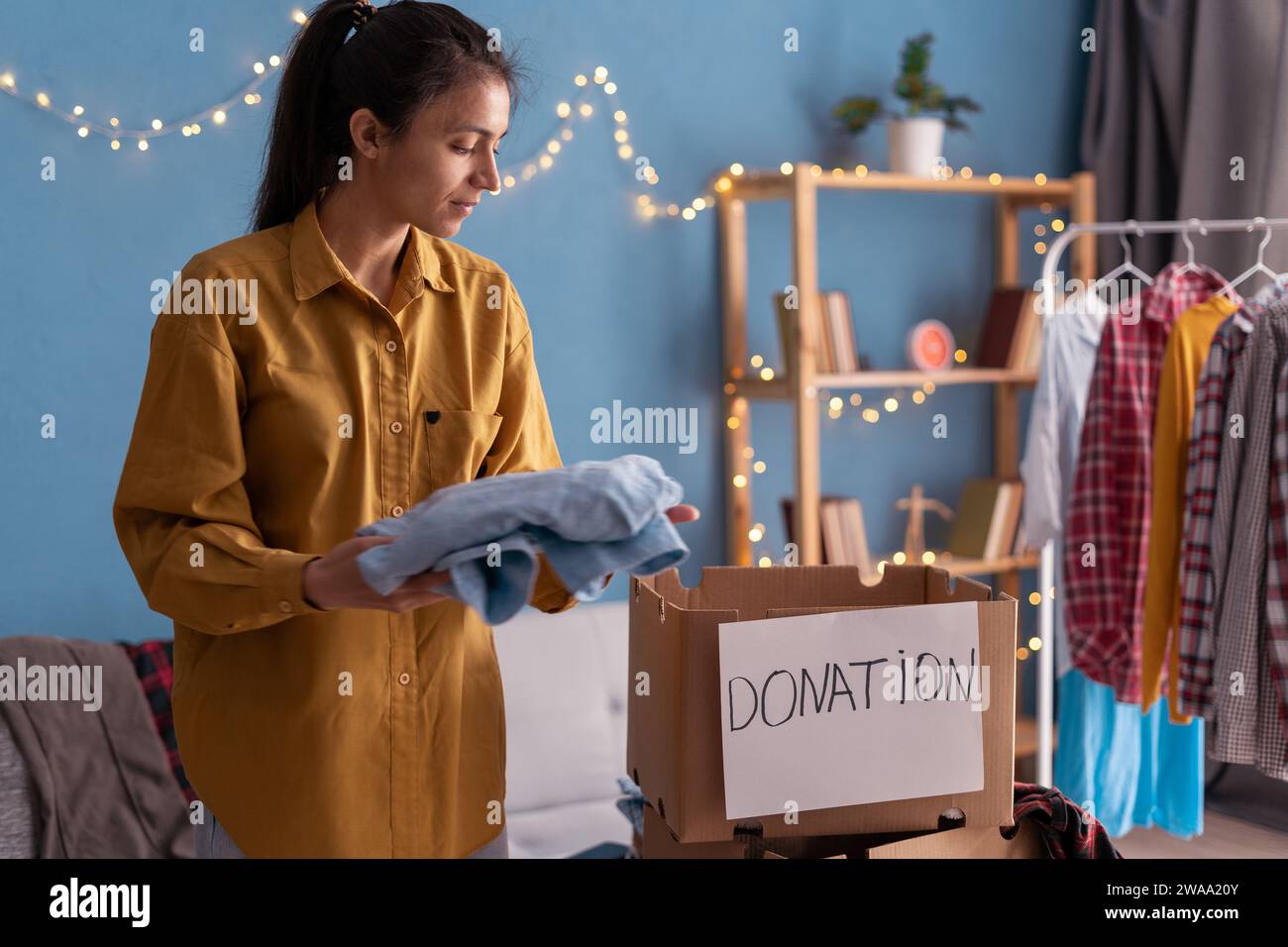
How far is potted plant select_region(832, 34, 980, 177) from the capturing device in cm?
291

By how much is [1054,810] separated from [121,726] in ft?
5.18

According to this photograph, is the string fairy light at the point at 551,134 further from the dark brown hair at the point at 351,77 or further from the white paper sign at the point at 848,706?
the white paper sign at the point at 848,706

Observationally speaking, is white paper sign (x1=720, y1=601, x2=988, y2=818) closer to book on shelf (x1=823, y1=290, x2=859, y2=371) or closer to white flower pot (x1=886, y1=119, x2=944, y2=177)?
book on shelf (x1=823, y1=290, x2=859, y2=371)

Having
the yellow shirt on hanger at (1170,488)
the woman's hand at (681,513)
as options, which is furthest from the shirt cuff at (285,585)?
the yellow shirt on hanger at (1170,488)

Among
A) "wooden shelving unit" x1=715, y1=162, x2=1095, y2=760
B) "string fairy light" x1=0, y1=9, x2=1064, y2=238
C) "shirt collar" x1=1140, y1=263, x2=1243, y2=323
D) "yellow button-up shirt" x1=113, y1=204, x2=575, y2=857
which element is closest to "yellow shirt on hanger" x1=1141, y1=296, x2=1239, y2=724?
"shirt collar" x1=1140, y1=263, x2=1243, y2=323

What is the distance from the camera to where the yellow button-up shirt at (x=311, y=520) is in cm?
111

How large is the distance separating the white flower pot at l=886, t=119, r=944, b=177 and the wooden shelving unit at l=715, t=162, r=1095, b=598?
0.18 ft

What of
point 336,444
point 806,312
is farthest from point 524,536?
point 806,312

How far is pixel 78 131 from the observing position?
228cm

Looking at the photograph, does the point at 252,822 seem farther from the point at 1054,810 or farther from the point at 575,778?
the point at 575,778

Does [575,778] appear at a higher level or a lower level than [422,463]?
lower

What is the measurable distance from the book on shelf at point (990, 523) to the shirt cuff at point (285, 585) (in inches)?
89.9

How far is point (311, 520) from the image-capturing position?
3.82ft

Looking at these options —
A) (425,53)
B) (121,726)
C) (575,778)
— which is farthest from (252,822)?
(575,778)
